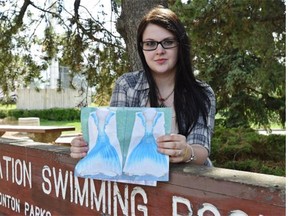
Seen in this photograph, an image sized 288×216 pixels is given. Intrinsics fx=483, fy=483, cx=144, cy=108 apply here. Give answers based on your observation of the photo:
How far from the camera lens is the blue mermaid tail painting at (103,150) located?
1.65 metres

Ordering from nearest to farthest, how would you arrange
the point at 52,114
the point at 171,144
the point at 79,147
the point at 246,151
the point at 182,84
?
the point at 171,144 → the point at 79,147 → the point at 182,84 → the point at 246,151 → the point at 52,114

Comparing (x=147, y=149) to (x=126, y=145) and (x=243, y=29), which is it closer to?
(x=126, y=145)

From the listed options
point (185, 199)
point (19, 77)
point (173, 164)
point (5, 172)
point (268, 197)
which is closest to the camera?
point (268, 197)

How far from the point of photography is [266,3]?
5020mm

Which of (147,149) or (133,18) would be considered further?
(133,18)

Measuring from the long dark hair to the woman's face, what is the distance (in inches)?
0.7

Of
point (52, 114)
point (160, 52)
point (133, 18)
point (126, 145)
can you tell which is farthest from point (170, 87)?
point (52, 114)

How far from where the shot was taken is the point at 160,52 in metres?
1.82

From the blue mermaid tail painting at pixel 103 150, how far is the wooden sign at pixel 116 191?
0.12m

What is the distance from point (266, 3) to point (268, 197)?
13.2 ft

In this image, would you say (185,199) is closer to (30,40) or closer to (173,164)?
(173,164)

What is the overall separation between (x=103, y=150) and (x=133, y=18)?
9.12 ft

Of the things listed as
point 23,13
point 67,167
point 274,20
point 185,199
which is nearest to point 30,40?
point 23,13

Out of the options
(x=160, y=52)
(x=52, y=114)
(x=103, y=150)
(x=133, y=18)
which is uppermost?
(x=133, y=18)
